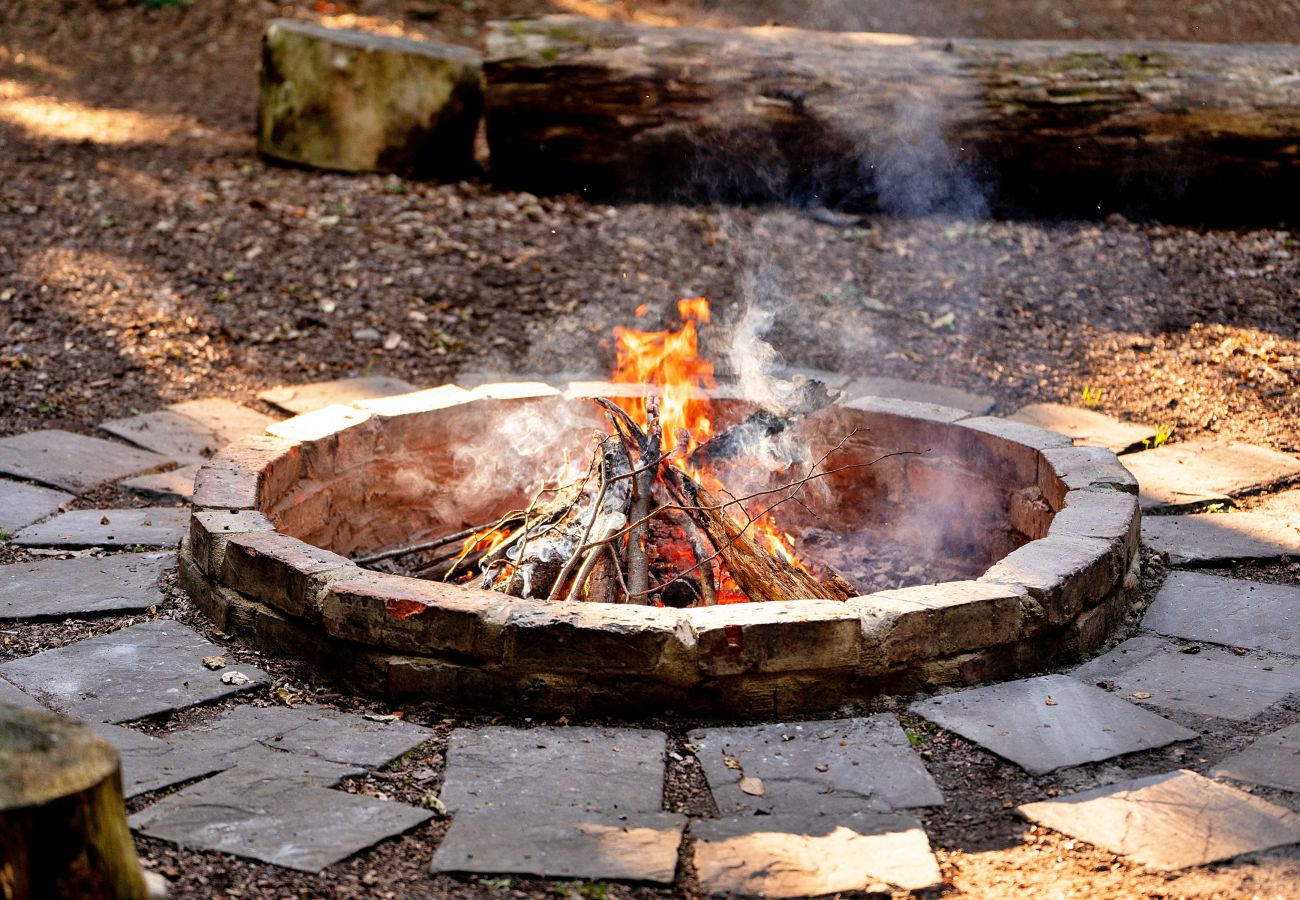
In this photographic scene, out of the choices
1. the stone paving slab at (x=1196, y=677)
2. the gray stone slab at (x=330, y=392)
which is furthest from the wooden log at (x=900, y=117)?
the stone paving slab at (x=1196, y=677)

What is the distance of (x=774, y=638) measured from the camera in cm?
317

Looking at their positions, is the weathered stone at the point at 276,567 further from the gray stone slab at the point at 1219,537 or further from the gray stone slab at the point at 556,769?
the gray stone slab at the point at 1219,537

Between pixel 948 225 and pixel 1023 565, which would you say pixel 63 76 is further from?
pixel 1023 565

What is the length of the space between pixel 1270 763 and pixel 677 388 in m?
2.45

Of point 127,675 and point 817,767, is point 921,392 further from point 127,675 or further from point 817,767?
point 127,675

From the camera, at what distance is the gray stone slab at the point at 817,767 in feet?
9.45

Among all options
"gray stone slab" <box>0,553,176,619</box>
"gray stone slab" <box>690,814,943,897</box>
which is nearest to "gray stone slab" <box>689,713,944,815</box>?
"gray stone slab" <box>690,814,943,897</box>

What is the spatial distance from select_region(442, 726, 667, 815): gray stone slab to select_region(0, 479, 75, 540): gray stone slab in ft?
7.23

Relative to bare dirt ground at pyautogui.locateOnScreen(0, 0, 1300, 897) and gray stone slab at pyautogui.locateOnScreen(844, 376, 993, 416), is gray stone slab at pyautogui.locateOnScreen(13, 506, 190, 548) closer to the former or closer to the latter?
bare dirt ground at pyautogui.locateOnScreen(0, 0, 1300, 897)

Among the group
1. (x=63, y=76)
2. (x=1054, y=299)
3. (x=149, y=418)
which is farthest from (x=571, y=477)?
(x=63, y=76)

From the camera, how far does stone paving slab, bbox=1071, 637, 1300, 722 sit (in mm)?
3354

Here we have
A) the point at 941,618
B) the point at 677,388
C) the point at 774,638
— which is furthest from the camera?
the point at 677,388

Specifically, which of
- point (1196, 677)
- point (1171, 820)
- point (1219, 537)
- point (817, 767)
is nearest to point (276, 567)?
point (817, 767)

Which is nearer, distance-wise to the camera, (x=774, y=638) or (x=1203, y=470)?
(x=774, y=638)
